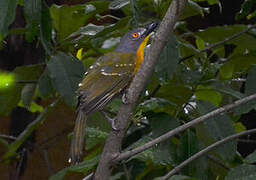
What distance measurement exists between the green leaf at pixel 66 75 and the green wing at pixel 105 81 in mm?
58

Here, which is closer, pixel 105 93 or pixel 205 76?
pixel 105 93

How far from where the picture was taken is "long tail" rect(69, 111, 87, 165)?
222 centimetres

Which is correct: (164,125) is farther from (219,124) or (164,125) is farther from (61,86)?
(61,86)

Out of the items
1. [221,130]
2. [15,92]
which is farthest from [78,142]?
[15,92]

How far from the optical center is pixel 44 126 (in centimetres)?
505

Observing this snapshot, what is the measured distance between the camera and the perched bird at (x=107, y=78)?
2.30 meters

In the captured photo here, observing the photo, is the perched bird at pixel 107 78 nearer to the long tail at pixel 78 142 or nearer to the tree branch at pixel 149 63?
the long tail at pixel 78 142

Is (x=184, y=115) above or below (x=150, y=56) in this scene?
below

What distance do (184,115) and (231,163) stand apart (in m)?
0.37

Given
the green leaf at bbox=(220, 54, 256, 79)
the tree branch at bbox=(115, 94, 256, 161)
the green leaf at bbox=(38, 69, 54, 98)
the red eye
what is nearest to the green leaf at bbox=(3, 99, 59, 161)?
the green leaf at bbox=(38, 69, 54, 98)

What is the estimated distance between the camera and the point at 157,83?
9.68 feet

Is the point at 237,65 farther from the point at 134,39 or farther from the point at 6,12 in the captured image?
the point at 6,12

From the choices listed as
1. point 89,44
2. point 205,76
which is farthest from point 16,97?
point 205,76

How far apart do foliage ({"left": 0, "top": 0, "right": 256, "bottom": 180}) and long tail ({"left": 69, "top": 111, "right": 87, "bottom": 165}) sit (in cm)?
6
